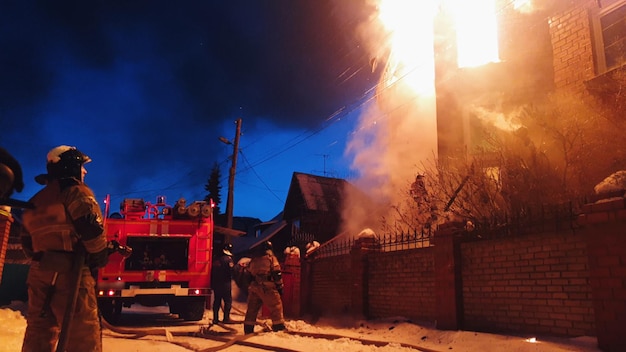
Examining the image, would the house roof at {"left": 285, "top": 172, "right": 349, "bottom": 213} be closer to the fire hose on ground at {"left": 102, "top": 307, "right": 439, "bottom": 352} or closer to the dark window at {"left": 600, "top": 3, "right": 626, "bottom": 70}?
the dark window at {"left": 600, "top": 3, "right": 626, "bottom": 70}

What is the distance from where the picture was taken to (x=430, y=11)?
15.0m

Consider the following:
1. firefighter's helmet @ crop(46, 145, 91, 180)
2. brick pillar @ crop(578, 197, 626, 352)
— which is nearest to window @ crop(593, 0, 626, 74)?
brick pillar @ crop(578, 197, 626, 352)

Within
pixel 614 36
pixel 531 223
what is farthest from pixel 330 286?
pixel 614 36

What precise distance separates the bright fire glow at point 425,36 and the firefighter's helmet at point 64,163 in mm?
11230

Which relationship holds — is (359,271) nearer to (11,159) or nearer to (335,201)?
(11,159)

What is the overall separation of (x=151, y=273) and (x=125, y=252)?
7224mm

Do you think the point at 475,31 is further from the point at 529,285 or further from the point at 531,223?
the point at 529,285

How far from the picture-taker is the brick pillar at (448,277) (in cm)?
695

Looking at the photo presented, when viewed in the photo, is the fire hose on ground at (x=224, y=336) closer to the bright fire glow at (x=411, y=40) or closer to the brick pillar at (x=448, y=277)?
the brick pillar at (x=448, y=277)

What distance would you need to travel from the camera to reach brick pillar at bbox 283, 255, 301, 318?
40.9 feet

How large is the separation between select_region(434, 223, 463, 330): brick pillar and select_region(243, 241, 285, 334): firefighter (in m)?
2.69

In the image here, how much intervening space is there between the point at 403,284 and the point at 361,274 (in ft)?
4.26

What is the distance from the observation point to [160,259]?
11125 mm

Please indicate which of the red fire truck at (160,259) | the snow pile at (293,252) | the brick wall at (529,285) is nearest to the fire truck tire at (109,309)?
the red fire truck at (160,259)
